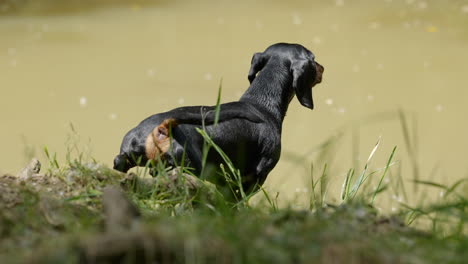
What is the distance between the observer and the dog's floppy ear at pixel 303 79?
418 cm

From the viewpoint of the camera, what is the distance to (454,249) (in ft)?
6.16

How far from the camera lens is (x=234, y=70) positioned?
335 inches

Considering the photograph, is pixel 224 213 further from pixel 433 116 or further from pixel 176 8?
pixel 176 8

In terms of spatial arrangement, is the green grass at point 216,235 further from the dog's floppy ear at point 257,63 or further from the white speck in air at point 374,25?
the white speck in air at point 374,25

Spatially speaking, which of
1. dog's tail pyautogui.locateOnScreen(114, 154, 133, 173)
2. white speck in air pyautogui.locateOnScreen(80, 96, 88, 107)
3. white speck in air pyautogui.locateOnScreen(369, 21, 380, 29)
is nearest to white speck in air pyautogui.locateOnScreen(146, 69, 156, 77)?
white speck in air pyautogui.locateOnScreen(80, 96, 88, 107)

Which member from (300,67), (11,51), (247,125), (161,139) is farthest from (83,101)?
(161,139)

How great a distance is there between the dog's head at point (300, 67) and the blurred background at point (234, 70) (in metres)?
1.08

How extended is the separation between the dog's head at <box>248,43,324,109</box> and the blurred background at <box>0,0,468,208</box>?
3.54 feet

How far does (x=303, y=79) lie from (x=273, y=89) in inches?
6.8

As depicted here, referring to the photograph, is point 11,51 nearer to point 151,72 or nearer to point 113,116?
point 151,72

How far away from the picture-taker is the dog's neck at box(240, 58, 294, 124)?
4188mm

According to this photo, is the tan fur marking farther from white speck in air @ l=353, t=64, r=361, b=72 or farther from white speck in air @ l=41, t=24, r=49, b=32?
white speck in air @ l=41, t=24, r=49, b=32

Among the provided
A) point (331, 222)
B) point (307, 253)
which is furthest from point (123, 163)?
point (307, 253)

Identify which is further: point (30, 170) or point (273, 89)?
point (273, 89)
